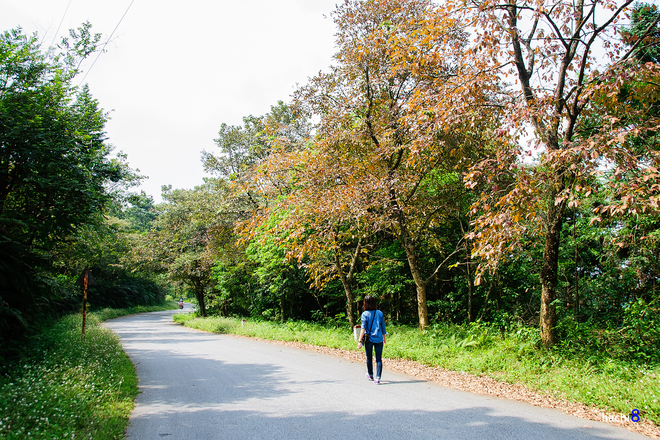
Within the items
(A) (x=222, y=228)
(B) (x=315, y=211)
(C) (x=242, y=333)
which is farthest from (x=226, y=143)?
(B) (x=315, y=211)

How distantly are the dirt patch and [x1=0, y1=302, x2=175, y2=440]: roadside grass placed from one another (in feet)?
17.8

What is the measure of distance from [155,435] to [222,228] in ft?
55.0

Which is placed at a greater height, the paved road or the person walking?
the person walking

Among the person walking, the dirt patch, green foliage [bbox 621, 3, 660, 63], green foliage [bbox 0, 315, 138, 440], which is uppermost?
green foliage [bbox 621, 3, 660, 63]

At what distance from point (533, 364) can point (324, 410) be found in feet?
15.1

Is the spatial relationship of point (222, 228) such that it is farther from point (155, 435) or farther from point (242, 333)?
point (155, 435)

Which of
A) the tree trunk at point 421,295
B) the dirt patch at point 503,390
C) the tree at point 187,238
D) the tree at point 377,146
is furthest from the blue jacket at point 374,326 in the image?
the tree at point 187,238

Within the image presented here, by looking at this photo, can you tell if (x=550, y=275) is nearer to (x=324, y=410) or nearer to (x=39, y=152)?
(x=324, y=410)

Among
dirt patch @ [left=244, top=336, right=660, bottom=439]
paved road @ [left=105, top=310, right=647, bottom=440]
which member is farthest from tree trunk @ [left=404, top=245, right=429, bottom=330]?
paved road @ [left=105, top=310, right=647, bottom=440]

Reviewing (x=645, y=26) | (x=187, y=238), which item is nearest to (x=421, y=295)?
(x=645, y=26)

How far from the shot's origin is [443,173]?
12.6 m

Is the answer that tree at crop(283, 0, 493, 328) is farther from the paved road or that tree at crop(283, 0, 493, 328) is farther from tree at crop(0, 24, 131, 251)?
tree at crop(0, 24, 131, 251)

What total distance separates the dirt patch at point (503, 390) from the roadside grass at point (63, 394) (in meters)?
5.44

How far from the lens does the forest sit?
6715 mm
